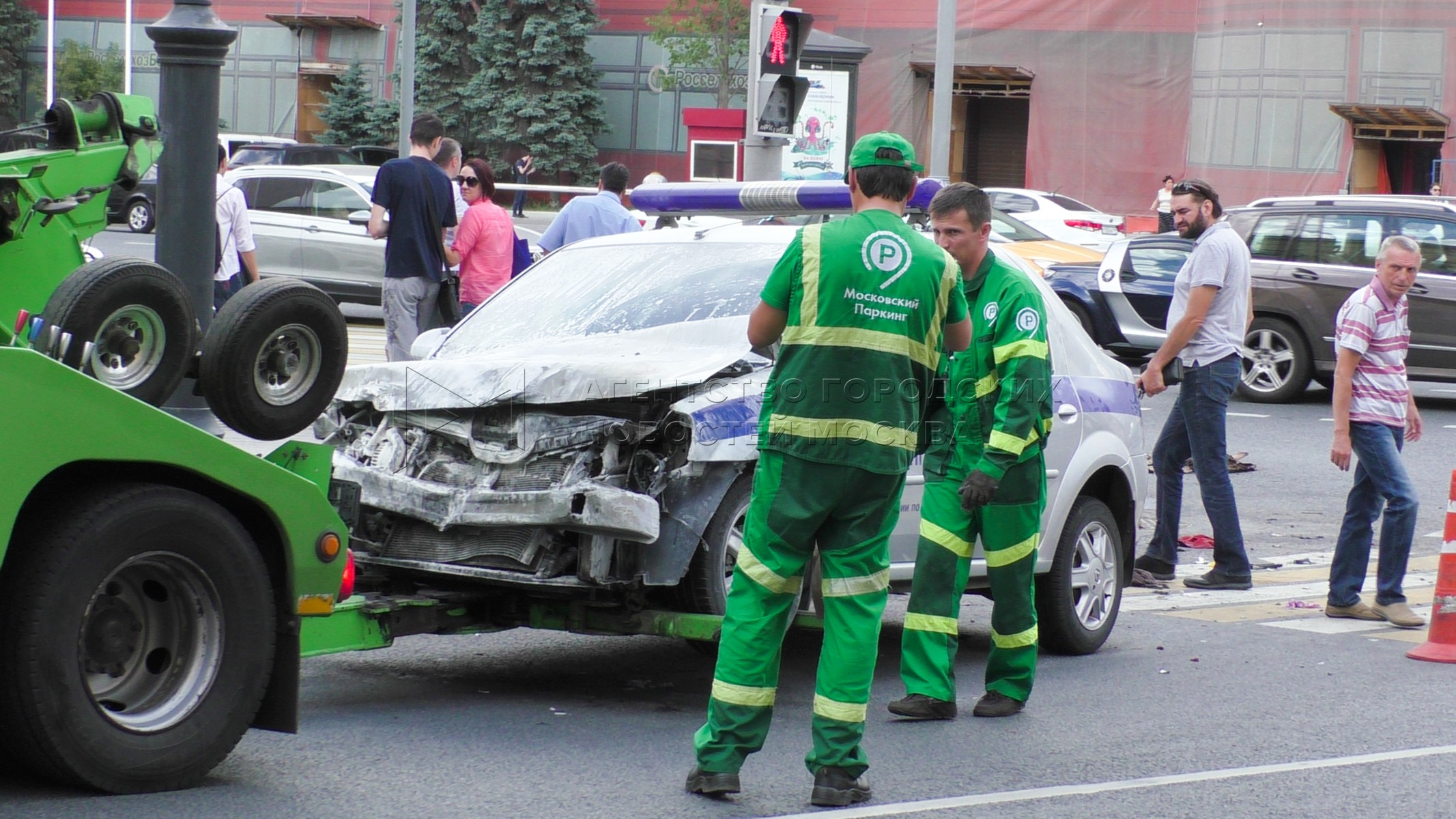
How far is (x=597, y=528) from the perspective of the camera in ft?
17.9

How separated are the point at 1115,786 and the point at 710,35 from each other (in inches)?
1418

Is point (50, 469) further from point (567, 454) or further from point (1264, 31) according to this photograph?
point (1264, 31)

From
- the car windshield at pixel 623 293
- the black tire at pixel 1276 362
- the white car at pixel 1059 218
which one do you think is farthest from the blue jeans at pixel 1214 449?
the white car at pixel 1059 218

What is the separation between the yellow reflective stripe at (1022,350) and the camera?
579 centimetres

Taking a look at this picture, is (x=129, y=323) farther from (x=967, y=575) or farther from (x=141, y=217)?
(x=141, y=217)

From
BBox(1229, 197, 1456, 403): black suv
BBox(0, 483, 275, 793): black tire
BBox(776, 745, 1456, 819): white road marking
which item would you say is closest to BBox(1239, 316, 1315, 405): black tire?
BBox(1229, 197, 1456, 403): black suv

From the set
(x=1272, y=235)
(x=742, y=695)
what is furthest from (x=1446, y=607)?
(x=1272, y=235)

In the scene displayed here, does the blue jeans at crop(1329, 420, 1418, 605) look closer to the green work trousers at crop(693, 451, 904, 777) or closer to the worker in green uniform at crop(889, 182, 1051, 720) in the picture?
the worker in green uniform at crop(889, 182, 1051, 720)

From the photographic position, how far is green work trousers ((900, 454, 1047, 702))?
19.1 ft

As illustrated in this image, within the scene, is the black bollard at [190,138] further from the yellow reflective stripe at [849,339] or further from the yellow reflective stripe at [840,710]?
the yellow reflective stripe at [840,710]

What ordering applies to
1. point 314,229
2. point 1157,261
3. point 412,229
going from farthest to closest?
point 314,229
point 1157,261
point 412,229

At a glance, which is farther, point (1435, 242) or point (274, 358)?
point (1435, 242)

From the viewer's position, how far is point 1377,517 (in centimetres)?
789

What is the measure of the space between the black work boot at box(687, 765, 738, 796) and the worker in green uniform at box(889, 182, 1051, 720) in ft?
4.03
